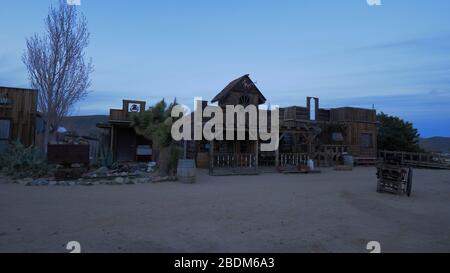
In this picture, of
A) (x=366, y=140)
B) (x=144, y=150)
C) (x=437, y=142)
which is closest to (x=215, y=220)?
(x=144, y=150)

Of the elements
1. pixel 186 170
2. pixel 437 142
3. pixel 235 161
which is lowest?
pixel 186 170

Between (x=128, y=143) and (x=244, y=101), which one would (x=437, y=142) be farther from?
(x=128, y=143)

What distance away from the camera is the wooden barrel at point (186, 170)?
11.8 m

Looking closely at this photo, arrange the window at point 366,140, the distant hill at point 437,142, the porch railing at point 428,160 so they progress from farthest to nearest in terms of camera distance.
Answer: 1. the distant hill at point 437,142
2. the window at point 366,140
3. the porch railing at point 428,160

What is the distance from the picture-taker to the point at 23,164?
1316 centimetres

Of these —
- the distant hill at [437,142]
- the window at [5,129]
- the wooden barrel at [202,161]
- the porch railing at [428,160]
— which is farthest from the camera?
the distant hill at [437,142]

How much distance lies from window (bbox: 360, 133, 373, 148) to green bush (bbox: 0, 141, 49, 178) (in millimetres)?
23358

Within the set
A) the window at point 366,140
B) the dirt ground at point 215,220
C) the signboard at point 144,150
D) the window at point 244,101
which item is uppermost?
the window at point 244,101

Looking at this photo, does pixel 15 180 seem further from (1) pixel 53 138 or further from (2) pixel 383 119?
(2) pixel 383 119

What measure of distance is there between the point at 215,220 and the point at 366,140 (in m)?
23.7

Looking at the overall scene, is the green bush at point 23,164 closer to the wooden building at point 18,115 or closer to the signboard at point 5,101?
the wooden building at point 18,115

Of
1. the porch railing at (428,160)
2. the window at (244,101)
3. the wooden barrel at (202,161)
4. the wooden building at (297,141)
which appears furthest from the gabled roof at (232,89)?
the porch railing at (428,160)
